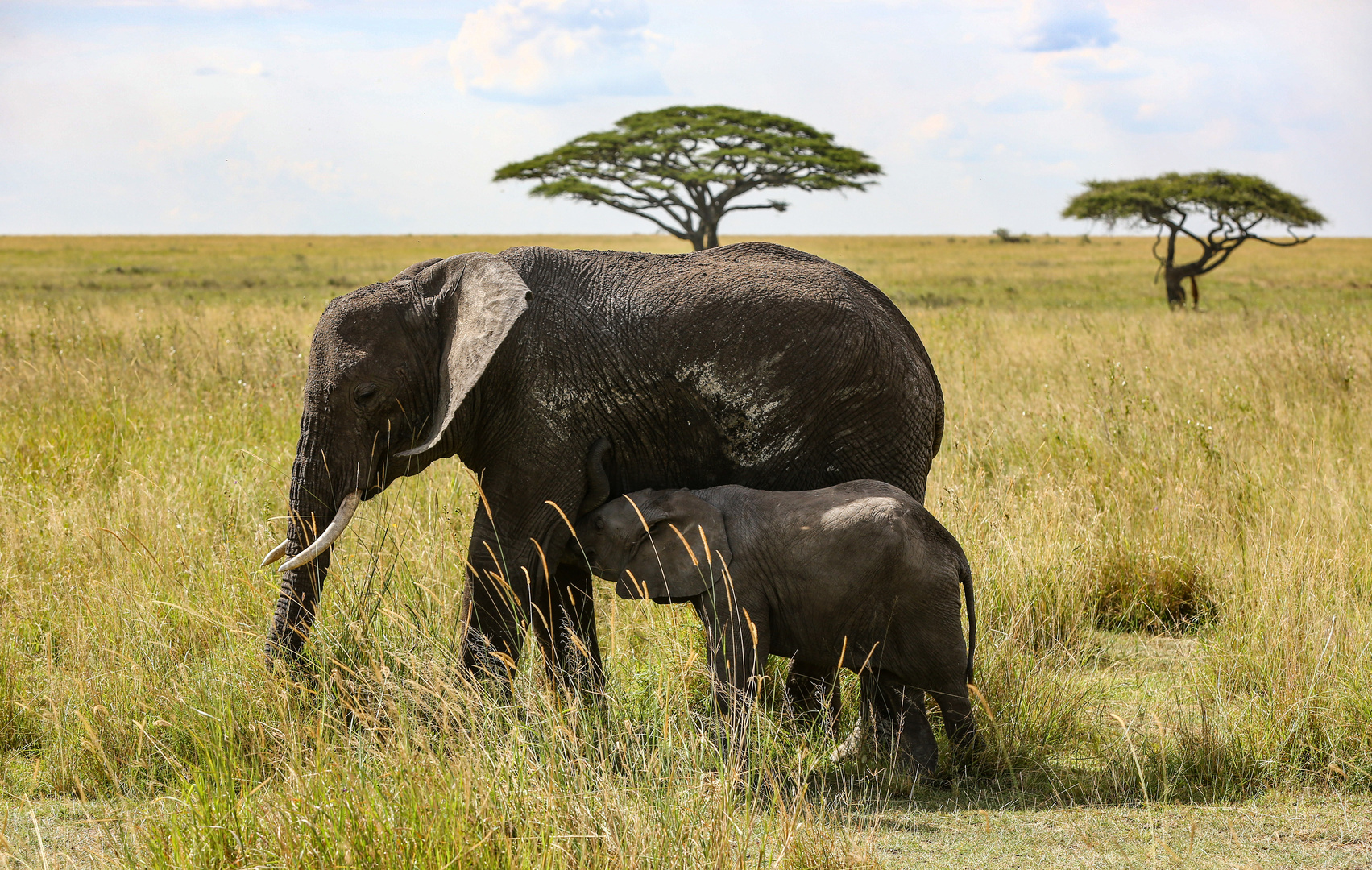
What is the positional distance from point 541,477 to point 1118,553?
3605mm

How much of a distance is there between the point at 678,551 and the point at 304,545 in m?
1.58

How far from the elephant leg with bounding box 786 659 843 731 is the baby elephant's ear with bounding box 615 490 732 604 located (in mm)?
628

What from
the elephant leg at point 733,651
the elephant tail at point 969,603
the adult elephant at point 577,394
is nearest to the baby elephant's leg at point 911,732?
the elephant tail at point 969,603

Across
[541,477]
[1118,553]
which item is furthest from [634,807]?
[1118,553]

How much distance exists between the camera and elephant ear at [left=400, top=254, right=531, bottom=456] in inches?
159

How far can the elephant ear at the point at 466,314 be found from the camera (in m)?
4.05

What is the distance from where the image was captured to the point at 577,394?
13.8ft

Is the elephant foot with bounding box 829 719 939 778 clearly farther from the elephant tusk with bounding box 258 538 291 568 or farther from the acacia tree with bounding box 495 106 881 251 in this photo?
the acacia tree with bounding box 495 106 881 251

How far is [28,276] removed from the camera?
37562 mm

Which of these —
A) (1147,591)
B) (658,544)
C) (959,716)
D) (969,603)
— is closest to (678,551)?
(658,544)

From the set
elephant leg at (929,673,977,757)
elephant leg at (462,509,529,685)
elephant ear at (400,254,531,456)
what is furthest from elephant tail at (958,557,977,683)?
elephant ear at (400,254,531,456)

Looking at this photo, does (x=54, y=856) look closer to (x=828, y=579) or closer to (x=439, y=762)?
(x=439, y=762)

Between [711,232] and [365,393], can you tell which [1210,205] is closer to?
[711,232]

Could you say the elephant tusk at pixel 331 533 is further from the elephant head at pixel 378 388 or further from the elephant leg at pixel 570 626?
the elephant leg at pixel 570 626
